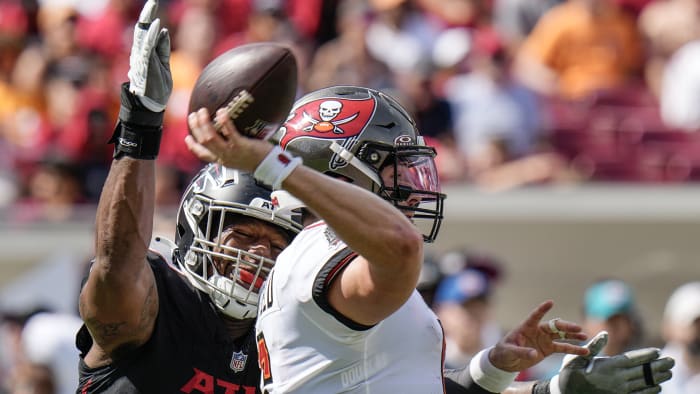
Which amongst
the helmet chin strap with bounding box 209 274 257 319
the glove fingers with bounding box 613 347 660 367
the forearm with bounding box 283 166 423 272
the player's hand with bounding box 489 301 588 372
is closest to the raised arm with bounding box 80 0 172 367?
the helmet chin strap with bounding box 209 274 257 319

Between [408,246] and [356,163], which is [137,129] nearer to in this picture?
[356,163]

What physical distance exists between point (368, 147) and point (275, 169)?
52cm

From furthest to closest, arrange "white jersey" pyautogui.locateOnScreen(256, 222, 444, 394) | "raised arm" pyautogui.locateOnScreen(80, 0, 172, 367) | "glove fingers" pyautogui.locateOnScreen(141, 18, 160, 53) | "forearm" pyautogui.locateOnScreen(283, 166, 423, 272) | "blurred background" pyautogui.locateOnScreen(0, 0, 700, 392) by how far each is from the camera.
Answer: "blurred background" pyautogui.locateOnScreen(0, 0, 700, 392) < "raised arm" pyautogui.locateOnScreen(80, 0, 172, 367) < "glove fingers" pyautogui.locateOnScreen(141, 18, 160, 53) < "white jersey" pyautogui.locateOnScreen(256, 222, 444, 394) < "forearm" pyautogui.locateOnScreen(283, 166, 423, 272)

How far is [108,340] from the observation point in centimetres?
345

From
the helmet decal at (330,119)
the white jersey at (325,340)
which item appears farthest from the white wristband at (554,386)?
the helmet decal at (330,119)

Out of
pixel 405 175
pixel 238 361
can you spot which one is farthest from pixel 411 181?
pixel 238 361

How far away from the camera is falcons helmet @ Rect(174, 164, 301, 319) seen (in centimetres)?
363

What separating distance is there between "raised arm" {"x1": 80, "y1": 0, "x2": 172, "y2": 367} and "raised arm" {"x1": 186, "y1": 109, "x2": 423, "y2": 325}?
1.97 ft

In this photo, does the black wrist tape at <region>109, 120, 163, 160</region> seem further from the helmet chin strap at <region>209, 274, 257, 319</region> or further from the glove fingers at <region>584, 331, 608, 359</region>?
the glove fingers at <region>584, 331, 608, 359</region>

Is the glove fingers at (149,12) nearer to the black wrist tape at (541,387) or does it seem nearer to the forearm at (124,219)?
the forearm at (124,219)

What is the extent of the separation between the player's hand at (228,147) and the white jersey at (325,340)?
0.31m

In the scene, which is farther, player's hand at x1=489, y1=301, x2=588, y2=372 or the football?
player's hand at x1=489, y1=301, x2=588, y2=372

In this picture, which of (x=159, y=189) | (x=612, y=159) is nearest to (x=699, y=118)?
(x=612, y=159)

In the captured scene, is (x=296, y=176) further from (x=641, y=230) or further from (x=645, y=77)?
(x=645, y=77)
